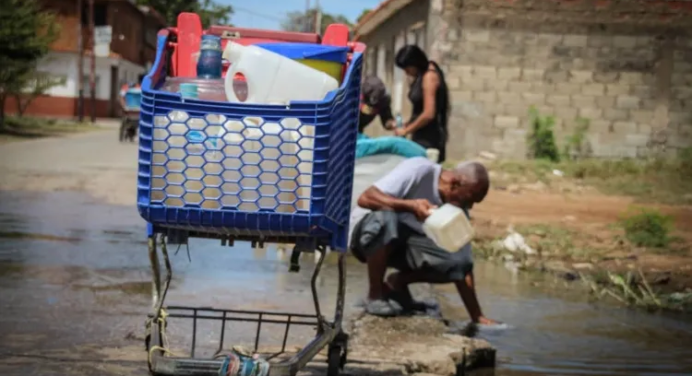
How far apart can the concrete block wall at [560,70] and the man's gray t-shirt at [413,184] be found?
14.0 meters

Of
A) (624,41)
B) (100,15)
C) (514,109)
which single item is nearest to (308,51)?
(514,109)

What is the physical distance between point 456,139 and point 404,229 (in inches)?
554

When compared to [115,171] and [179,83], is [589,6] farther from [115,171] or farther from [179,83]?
[179,83]

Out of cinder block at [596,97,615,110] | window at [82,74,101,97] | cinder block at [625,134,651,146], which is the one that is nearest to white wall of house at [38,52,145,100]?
window at [82,74,101,97]

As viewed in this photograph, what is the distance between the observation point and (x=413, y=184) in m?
6.30

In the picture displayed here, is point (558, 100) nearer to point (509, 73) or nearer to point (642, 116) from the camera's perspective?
point (509, 73)

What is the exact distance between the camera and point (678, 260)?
1021 centimetres

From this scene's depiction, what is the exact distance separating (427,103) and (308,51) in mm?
4611

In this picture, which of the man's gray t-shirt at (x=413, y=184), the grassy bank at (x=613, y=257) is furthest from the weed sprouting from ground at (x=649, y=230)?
the man's gray t-shirt at (x=413, y=184)

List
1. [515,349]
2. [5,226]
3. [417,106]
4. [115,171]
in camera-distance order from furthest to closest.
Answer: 1. [115,171]
2. [5,226]
3. [417,106]
4. [515,349]

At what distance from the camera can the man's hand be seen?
5.92 m

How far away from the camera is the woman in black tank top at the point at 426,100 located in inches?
353

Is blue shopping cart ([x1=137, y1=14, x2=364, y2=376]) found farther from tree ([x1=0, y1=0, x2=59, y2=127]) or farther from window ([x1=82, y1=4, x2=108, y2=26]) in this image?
window ([x1=82, y1=4, x2=108, y2=26])

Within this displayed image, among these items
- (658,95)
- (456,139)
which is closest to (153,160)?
(456,139)
